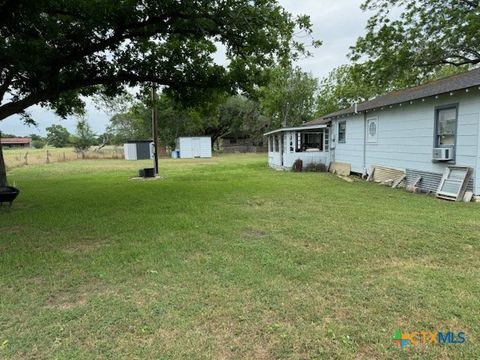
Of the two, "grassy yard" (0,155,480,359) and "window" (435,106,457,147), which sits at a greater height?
"window" (435,106,457,147)

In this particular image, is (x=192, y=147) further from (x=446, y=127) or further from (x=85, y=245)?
(x=85, y=245)

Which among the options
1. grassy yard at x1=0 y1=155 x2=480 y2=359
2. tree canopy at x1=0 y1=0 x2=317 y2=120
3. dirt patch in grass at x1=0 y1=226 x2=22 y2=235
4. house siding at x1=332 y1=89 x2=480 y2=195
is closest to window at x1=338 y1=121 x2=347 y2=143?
house siding at x1=332 y1=89 x2=480 y2=195

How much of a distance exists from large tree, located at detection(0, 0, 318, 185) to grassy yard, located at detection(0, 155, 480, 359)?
3.28 metres

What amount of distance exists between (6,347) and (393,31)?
16.3 meters

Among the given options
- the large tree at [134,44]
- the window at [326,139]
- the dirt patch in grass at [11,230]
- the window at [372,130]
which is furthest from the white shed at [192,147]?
the dirt patch in grass at [11,230]

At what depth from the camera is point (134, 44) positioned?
26.7ft

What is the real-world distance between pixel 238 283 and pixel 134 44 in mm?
7200

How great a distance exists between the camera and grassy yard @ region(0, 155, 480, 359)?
2322mm

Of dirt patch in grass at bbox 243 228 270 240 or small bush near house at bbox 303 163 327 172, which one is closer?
dirt patch in grass at bbox 243 228 270 240

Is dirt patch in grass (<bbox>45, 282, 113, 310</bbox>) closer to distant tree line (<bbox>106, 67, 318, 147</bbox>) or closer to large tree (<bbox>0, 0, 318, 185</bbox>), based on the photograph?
large tree (<bbox>0, 0, 318, 185</bbox>)

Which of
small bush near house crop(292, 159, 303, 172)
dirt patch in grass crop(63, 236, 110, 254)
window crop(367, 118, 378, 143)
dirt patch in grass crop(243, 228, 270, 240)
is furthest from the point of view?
small bush near house crop(292, 159, 303, 172)

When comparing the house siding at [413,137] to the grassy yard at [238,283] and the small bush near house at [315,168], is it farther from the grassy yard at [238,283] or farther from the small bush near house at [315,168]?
the grassy yard at [238,283]

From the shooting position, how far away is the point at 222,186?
10.8 m

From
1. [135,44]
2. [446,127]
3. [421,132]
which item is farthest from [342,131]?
[135,44]
